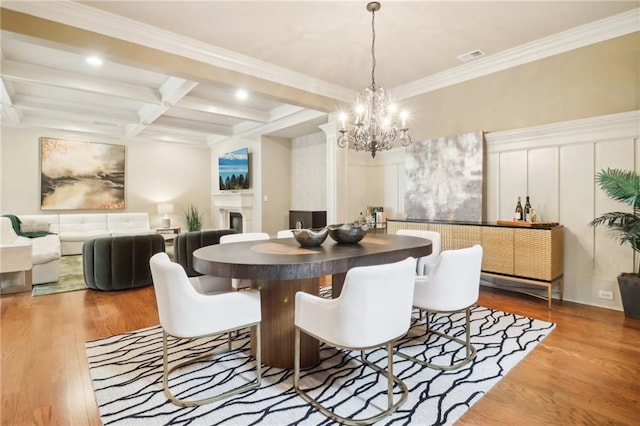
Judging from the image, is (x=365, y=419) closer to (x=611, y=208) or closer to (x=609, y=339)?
(x=609, y=339)

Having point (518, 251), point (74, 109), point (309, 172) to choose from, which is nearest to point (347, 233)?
point (518, 251)

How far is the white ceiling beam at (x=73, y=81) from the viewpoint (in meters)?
3.93

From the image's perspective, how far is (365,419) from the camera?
1.60 metres

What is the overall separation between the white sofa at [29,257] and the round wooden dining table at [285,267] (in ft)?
9.86

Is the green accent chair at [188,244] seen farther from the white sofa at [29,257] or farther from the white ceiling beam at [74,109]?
the white ceiling beam at [74,109]

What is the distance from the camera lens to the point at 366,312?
1.53m

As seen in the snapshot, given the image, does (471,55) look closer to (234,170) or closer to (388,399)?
(388,399)

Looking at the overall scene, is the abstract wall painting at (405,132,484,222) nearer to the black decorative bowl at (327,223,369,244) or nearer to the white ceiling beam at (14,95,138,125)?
the black decorative bowl at (327,223,369,244)

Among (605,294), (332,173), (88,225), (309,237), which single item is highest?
(332,173)

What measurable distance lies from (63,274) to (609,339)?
20.7 feet

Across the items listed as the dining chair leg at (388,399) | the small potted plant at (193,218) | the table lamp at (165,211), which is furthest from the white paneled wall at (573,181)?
the table lamp at (165,211)

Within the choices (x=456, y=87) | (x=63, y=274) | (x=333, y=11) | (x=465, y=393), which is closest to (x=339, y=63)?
(x=333, y=11)

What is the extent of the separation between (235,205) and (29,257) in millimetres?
3929

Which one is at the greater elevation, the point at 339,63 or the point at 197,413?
the point at 339,63
